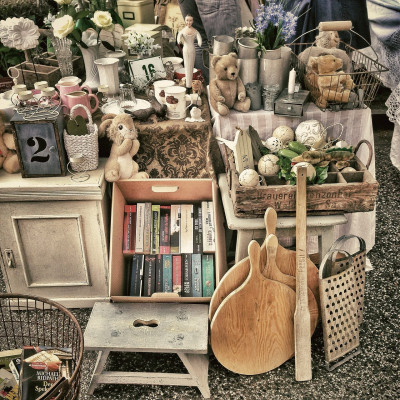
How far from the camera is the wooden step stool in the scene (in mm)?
1962

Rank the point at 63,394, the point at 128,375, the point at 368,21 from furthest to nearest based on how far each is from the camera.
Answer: the point at 368,21 < the point at 128,375 < the point at 63,394

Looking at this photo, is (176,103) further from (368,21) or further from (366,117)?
(368,21)

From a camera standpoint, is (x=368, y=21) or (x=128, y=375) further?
(x=368, y=21)

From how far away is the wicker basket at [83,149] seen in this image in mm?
2197

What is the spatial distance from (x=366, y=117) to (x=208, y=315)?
1.36m

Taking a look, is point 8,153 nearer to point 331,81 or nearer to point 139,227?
point 139,227

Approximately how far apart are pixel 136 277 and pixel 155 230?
0.26m

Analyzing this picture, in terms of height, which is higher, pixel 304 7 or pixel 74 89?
pixel 304 7

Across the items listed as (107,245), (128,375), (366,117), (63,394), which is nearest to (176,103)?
(107,245)

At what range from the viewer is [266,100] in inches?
98.2

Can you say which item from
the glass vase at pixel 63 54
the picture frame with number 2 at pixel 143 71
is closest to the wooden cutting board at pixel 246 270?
the picture frame with number 2 at pixel 143 71

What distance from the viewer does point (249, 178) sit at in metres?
2.09

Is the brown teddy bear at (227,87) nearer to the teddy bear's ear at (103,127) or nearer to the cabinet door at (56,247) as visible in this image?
the teddy bear's ear at (103,127)

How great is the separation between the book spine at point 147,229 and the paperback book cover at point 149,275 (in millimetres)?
40
